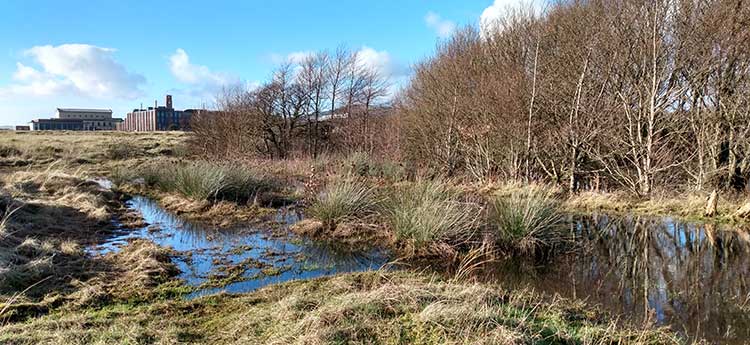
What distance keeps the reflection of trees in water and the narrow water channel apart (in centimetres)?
1

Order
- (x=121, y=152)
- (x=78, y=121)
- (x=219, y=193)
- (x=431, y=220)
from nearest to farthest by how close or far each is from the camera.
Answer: (x=431, y=220) < (x=219, y=193) < (x=121, y=152) < (x=78, y=121)

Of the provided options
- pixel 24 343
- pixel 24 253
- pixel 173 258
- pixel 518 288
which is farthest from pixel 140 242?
pixel 518 288

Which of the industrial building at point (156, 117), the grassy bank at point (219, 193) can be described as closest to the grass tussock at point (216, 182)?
the grassy bank at point (219, 193)

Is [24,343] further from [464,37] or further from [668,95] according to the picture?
[464,37]

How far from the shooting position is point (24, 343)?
131 inches

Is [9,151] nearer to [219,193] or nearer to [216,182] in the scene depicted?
[219,193]

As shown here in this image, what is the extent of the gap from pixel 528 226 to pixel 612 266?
1251mm

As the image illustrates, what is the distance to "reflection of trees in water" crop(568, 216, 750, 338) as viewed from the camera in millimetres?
4545

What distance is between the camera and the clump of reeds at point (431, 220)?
6.84 m

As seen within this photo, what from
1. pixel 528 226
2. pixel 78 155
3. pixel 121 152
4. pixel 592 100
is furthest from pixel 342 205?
pixel 121 152

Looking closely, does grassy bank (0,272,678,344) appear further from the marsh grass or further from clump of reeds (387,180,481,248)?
the marsh grass

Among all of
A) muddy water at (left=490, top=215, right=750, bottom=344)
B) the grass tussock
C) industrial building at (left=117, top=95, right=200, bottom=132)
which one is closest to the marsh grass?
the grass tussock

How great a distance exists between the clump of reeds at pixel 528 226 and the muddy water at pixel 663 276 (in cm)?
47

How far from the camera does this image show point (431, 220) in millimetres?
6871
